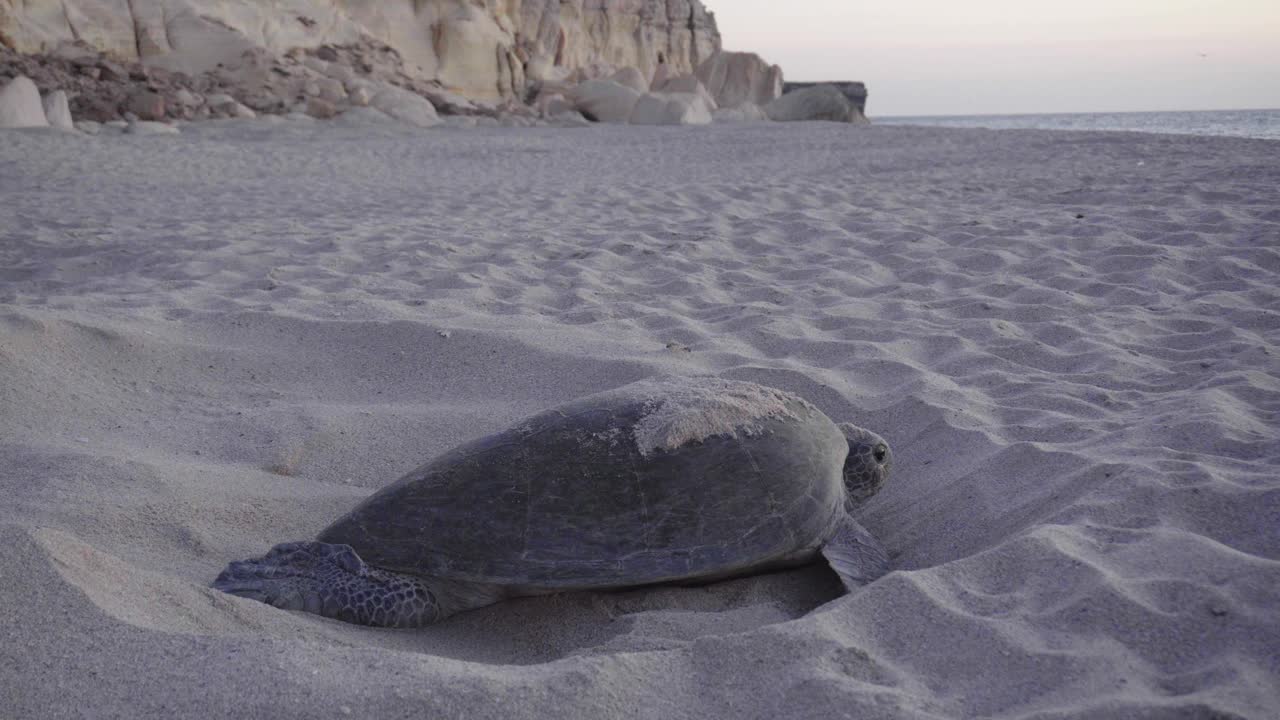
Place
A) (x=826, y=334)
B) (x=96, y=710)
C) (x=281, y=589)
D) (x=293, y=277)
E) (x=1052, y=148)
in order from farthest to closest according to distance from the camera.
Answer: (x=1052, y=148) < (x=293, y=277) < (x=826, y=334) < (x=281, y=589) < (x=96, y=710)

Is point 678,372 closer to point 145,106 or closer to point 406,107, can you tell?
point 145,106

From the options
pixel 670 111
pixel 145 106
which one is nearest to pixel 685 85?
pixel 670 111

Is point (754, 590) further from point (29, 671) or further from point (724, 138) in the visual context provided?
point (724, 138)

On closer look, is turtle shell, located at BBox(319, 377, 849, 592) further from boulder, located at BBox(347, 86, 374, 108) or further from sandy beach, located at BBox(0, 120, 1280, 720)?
boulder, located at BBox(347, 86, 374, 108)

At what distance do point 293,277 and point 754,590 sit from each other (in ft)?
12.4

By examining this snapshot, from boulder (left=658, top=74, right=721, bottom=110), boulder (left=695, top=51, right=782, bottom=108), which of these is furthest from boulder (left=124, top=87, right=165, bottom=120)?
boulder (left=695, top=51, right=782, bottom=108)

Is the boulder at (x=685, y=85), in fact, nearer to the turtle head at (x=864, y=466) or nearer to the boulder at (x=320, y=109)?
the boulder at (x=320, y=109)

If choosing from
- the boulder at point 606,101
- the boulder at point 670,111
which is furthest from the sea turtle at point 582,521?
the boulder at point 606,101

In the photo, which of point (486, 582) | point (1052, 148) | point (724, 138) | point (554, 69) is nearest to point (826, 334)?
point (486, 582)

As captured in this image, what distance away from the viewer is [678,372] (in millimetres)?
3436

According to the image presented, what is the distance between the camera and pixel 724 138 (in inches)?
612

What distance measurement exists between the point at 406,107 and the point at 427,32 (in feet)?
36.0

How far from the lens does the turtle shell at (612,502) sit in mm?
2158

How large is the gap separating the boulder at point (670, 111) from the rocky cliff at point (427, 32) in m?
8.39
